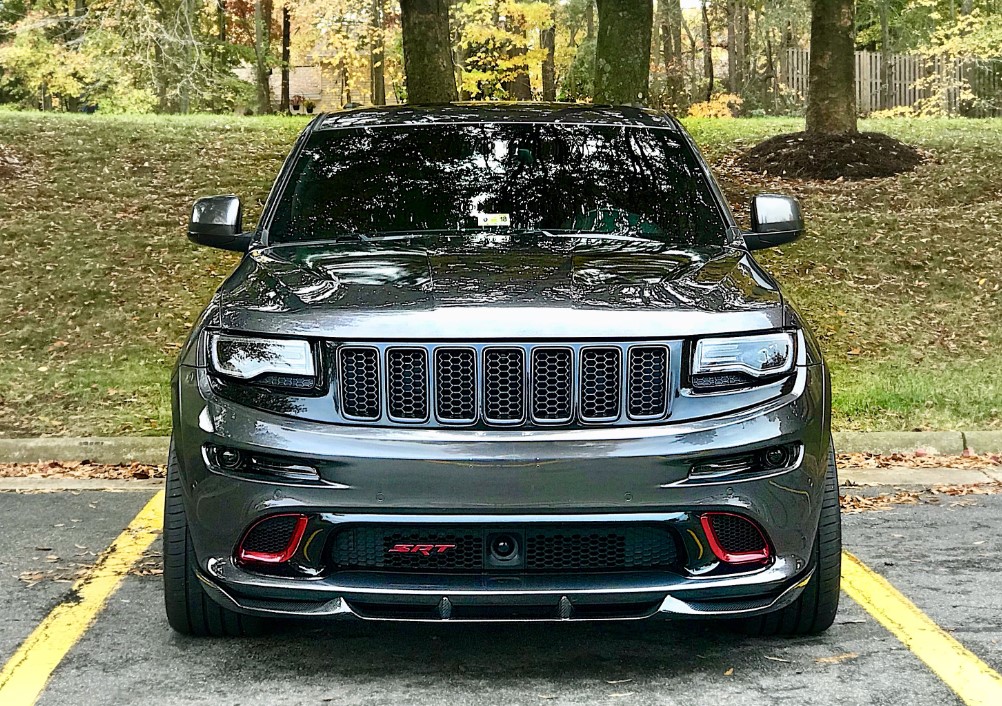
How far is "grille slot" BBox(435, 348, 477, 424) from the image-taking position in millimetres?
3824

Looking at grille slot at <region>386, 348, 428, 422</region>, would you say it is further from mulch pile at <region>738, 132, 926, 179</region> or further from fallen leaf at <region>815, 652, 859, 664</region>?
mulch pile at <region>738, 132, 926, 179</region>

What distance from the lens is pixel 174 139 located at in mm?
19906

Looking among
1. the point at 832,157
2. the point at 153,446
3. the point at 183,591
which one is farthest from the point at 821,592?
the point at 832,157

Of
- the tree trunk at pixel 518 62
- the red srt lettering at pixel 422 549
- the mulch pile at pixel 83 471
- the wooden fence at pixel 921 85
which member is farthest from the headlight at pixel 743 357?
the wooden fence at pixel 921 85

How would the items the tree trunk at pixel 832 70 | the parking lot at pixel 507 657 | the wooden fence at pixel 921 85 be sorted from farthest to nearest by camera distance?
1. the wooden fence at pixel 921 85
2. the tree trunk at pixel 832 70
3. the parking lot at pixel 507 657

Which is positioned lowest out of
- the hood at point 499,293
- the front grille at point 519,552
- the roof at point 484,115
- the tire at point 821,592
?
the tire at point 821,592

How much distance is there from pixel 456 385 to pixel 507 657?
1.04m

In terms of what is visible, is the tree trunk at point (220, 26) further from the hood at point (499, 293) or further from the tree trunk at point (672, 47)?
the hood at point (499, 293)

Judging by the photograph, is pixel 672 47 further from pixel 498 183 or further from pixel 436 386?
pixel 436 386

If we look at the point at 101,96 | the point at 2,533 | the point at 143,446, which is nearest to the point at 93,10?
the point at 101,96

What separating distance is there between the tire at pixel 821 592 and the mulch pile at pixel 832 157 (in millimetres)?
12375

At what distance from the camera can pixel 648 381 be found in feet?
12.7

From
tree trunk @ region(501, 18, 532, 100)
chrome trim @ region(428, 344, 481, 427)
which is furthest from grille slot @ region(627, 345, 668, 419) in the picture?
tree trunk @ region(501, 18, 532, 100)

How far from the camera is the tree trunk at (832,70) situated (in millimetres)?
16781
